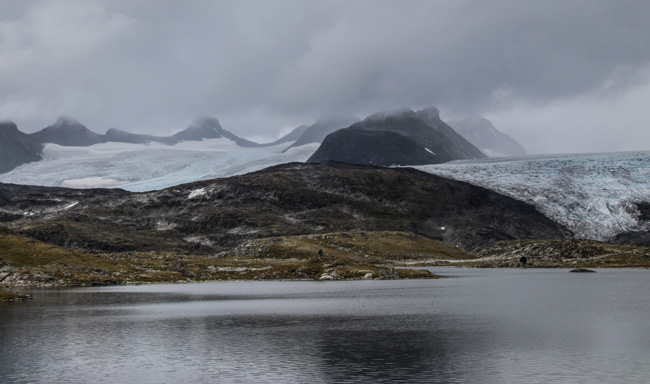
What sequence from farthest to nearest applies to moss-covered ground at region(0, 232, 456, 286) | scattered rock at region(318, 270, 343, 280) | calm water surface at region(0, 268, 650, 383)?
scattered rock at region(318, 270, 343, 280) → moss-covered ground at region(0, 232, 456, 286) → calm water surface at region(0, 268, 650, 383)

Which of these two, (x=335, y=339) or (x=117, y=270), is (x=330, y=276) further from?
(x=335, y=339)

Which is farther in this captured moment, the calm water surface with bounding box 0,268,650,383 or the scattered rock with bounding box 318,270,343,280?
the scattered rock with bounding box 318,270,343,280

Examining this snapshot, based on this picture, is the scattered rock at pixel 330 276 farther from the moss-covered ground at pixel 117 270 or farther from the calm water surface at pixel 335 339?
the calm water surface at pixel 335 339

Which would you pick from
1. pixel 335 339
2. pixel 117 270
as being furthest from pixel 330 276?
pixel 335 339

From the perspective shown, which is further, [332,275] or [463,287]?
[332,275]

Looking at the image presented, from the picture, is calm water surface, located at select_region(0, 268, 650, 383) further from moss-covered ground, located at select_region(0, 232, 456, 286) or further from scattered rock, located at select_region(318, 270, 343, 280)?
scattered rock, located at select_region(318, 270, 343, 280)

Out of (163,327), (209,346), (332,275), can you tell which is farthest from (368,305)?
(332,275)

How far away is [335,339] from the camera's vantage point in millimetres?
53469

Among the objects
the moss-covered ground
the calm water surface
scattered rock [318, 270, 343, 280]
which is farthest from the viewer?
scattered rock [318, 270, 343, 280]

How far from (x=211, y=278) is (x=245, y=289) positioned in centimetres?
3618

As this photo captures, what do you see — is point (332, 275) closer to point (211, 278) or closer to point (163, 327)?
point (211, 278)

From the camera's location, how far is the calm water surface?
39.3 meters

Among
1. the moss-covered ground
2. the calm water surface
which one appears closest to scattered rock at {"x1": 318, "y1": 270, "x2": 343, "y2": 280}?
the moss-covered ground

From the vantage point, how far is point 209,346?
50906 millimetres
